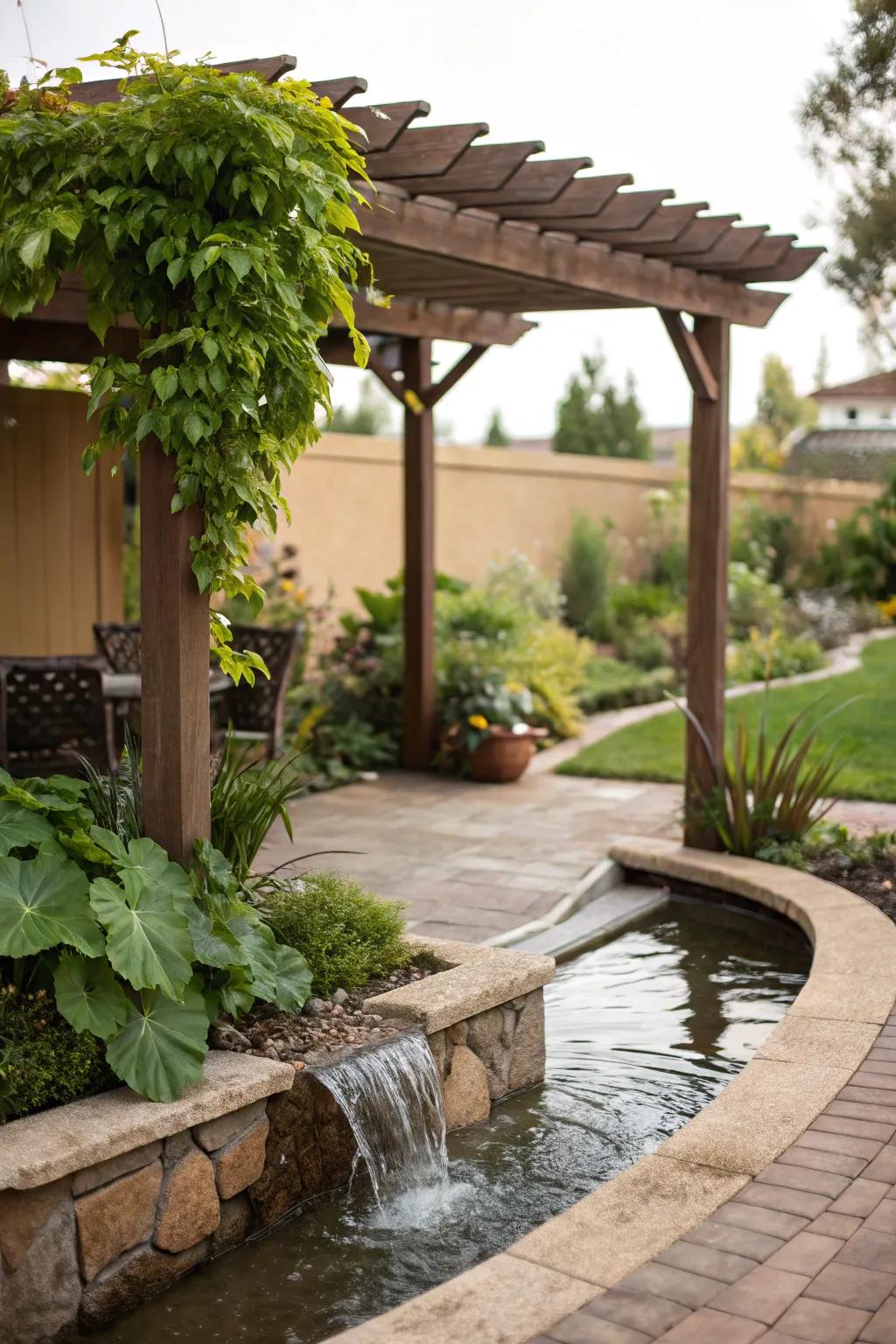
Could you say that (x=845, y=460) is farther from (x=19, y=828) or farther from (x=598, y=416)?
(x=19, y=828)

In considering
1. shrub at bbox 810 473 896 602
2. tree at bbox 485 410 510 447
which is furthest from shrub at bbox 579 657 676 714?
tree at bbox 485 410 510 447

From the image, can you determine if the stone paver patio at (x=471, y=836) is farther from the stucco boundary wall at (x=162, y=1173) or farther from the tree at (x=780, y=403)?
the tree at (x=780, y=403)

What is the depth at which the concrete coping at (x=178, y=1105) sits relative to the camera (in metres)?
2.81

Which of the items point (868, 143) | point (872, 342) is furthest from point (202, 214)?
point (872, 342)

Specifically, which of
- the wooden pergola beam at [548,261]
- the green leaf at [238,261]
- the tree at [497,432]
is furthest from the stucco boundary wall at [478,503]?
the tree at [497,432]

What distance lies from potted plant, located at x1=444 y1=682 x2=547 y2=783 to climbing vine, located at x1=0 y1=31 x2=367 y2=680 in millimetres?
4995

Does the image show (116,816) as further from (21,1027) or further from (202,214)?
(202,214)

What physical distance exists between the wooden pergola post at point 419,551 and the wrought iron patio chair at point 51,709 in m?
2.96

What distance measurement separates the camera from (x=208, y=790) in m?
3.79

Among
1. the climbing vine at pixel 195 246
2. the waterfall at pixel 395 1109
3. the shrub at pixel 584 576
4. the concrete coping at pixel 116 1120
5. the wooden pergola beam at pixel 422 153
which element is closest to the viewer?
the concrete coping at pixel 116 1120

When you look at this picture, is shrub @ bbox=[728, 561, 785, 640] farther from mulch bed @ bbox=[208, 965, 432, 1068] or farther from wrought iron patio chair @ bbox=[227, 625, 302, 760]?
mulch bed @ bbox=[208, 965, 432, 1068]

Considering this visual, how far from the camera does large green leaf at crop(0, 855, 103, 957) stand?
10.3 ft

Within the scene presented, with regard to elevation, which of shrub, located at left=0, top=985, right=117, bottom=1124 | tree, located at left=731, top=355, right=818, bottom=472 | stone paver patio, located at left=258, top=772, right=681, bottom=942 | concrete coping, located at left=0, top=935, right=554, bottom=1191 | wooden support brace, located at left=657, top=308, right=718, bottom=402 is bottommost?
stone paver patio, located at left=258, top=772, right=681, bottom=942

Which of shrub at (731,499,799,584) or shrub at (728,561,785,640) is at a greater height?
shrub at (731,499,799,584)
